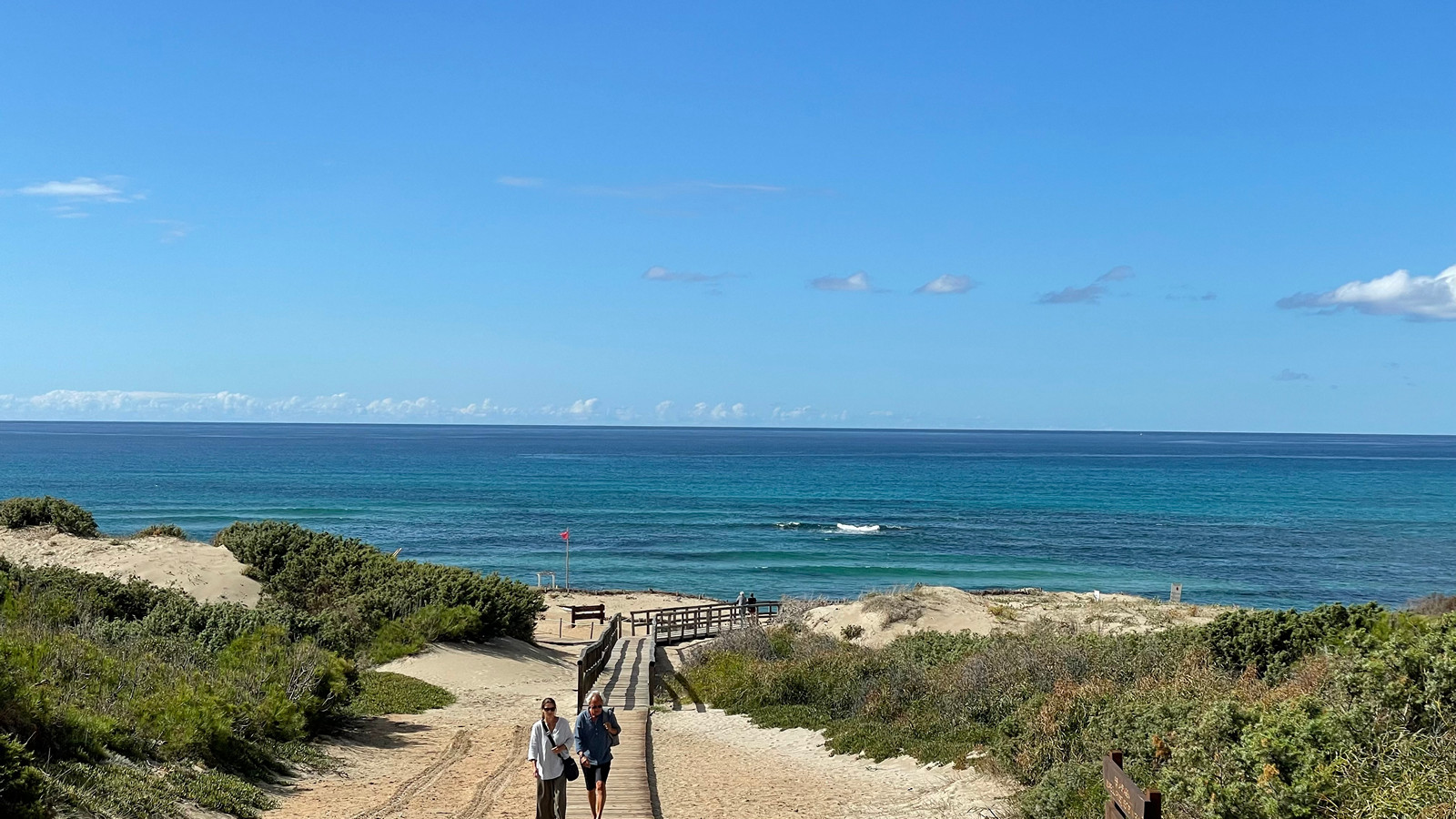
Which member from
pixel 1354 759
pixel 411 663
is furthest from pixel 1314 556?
pixel 1354 759

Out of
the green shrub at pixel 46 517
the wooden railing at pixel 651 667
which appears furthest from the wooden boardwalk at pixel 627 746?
the green shrub at pixel 46 517

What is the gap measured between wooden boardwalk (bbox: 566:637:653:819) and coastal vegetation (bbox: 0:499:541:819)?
3454mm

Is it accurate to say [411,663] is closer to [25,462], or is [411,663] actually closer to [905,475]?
[905,475]

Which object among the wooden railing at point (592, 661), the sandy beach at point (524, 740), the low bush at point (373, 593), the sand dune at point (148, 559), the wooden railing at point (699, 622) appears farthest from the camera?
the wooden railing at point (699, 622)

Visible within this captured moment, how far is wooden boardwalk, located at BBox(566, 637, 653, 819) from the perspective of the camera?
1209 cm

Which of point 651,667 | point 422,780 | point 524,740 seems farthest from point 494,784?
point 651,667

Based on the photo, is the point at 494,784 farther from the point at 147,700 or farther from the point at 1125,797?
the point at 1125,797

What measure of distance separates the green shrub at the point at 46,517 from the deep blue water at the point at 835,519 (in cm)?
1920

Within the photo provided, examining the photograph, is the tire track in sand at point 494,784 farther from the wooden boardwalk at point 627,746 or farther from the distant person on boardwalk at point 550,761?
the distant person on boardwalk at point 550,761

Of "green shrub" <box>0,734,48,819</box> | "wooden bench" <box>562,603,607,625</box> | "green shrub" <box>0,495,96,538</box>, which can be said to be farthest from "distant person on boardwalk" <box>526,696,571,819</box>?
"green shrub" <box>0,495,96,538</box>

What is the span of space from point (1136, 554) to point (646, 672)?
41502 mm

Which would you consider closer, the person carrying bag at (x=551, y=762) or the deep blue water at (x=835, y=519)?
the person carrying bag at (x=551, y=762)

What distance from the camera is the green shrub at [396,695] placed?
739 inches

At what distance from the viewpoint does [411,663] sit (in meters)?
22.9
